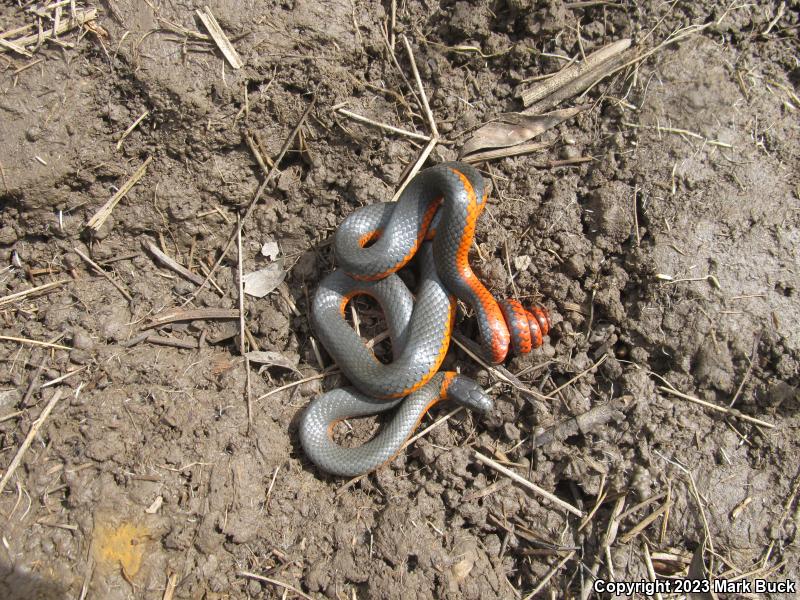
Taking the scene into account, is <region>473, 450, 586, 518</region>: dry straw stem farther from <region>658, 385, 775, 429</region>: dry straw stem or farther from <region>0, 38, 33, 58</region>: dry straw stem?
<region>0, 38, 33, 58</region>: dry straw stem

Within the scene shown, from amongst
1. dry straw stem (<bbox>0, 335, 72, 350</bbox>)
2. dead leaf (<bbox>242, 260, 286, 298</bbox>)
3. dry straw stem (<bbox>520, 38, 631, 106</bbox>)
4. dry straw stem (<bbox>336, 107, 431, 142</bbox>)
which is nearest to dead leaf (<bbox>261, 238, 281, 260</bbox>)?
dead leaf (<bbox>242, 260, 286, 298</bbox>)

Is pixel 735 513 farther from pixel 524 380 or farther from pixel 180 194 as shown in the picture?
pixel 180 194

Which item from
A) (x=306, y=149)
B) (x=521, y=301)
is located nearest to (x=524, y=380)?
(x=521, y=301)

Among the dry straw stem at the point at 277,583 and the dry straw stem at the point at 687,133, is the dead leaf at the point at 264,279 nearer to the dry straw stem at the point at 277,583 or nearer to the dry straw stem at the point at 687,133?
the dry straw stem at the point at 277,583

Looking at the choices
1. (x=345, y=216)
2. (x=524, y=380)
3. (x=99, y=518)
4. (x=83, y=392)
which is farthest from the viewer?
(x=345, y=216)

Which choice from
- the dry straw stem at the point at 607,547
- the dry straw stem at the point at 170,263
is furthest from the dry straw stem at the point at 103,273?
the dry straw stem at the point at 607,547

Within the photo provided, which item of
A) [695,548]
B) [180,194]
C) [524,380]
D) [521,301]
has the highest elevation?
[180,194]
